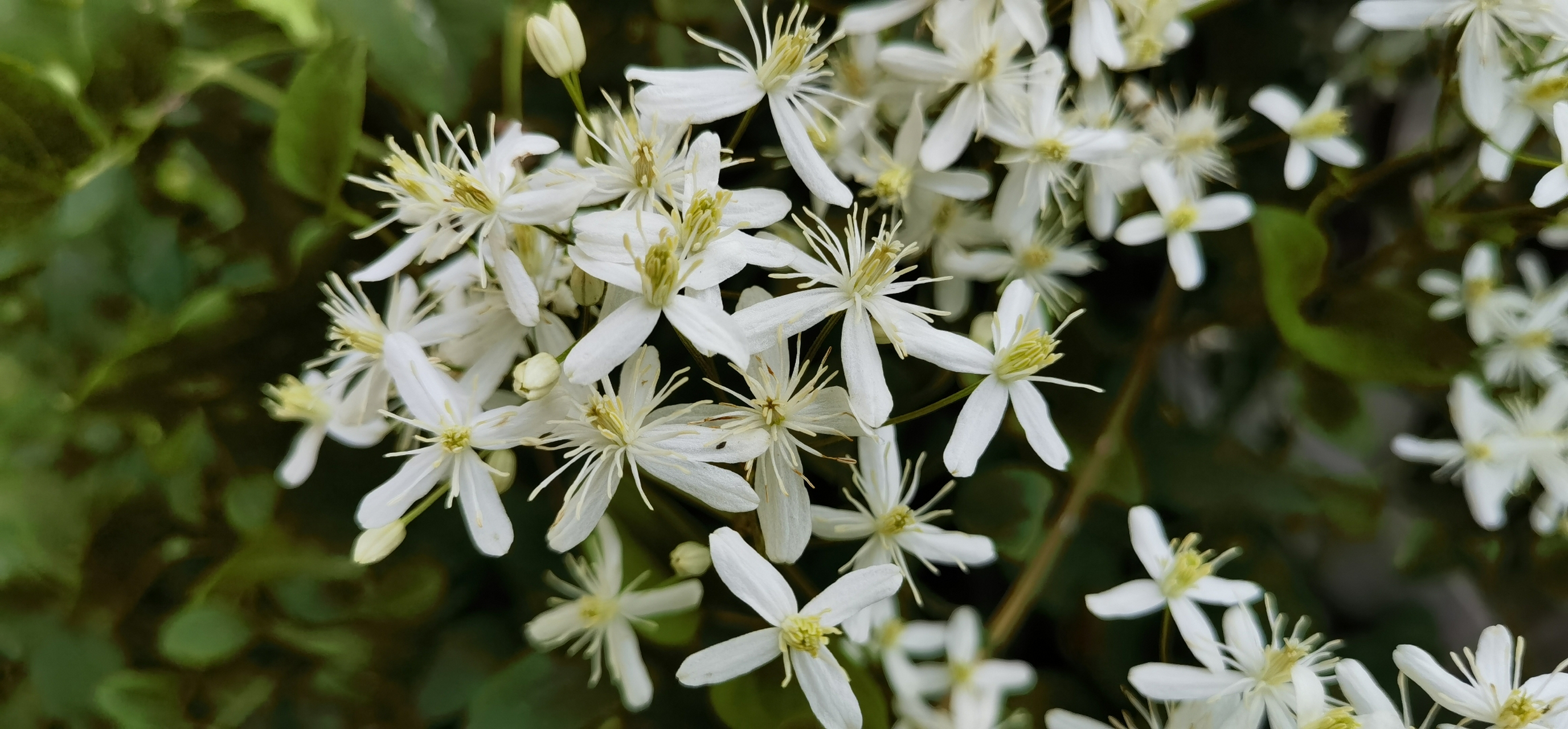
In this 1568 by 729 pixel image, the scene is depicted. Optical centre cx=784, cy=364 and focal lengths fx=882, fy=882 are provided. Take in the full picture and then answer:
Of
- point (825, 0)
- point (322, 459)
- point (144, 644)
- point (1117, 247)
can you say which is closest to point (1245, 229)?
point (1117, 247)

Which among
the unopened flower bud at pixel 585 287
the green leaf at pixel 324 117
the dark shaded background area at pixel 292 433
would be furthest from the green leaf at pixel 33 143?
the unopened flower bud at pixel 585 287

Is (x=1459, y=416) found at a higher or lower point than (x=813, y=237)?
lower

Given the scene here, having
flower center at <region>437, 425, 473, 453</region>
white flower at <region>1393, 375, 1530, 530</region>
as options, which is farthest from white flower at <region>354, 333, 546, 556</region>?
white flower at <region>1393, 375, 1530, 530</region>

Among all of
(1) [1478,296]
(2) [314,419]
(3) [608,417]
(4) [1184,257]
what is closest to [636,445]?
(3) [608,417]

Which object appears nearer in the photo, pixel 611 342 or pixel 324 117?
pixel 611 342

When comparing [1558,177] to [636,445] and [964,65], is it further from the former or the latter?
[636,445]

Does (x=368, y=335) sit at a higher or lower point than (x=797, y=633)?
higher

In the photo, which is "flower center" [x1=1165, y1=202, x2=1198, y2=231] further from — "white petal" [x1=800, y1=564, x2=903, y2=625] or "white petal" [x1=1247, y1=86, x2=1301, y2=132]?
"white petal" [x1=800, y1=564, x2=903, y2=625]

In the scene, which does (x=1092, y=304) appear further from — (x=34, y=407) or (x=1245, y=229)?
(x=34, y=407)
